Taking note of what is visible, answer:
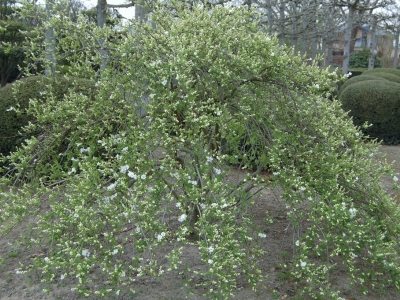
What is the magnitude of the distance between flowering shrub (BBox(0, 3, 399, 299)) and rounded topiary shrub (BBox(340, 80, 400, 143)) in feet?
25.3

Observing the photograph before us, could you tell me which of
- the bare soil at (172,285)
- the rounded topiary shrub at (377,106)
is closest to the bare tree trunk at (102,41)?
the bare soil at (172,285)

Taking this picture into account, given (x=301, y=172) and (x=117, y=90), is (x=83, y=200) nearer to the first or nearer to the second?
(x=117, y=90)

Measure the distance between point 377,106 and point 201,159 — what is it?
9.04 m

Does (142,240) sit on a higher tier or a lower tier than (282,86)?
lower

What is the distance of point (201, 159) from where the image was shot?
3.21 meters

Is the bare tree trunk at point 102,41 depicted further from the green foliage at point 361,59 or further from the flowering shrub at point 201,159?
the green foliage at point 361,59

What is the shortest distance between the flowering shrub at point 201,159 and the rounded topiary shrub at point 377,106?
770 cm

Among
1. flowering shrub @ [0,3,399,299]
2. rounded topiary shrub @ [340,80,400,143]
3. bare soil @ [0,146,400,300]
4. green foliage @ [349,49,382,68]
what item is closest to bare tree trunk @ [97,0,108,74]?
flowering shrub @ [0,3,399,299]

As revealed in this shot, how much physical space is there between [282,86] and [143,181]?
1.42 metres

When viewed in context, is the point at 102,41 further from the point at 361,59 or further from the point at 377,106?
the point at 361,59

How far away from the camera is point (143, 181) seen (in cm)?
302

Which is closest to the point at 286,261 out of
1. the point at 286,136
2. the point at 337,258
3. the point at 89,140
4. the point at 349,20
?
the point at 337,258

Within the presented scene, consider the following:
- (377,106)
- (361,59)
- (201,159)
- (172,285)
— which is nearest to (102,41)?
(201,159)

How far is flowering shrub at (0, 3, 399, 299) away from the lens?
2.94 meters
